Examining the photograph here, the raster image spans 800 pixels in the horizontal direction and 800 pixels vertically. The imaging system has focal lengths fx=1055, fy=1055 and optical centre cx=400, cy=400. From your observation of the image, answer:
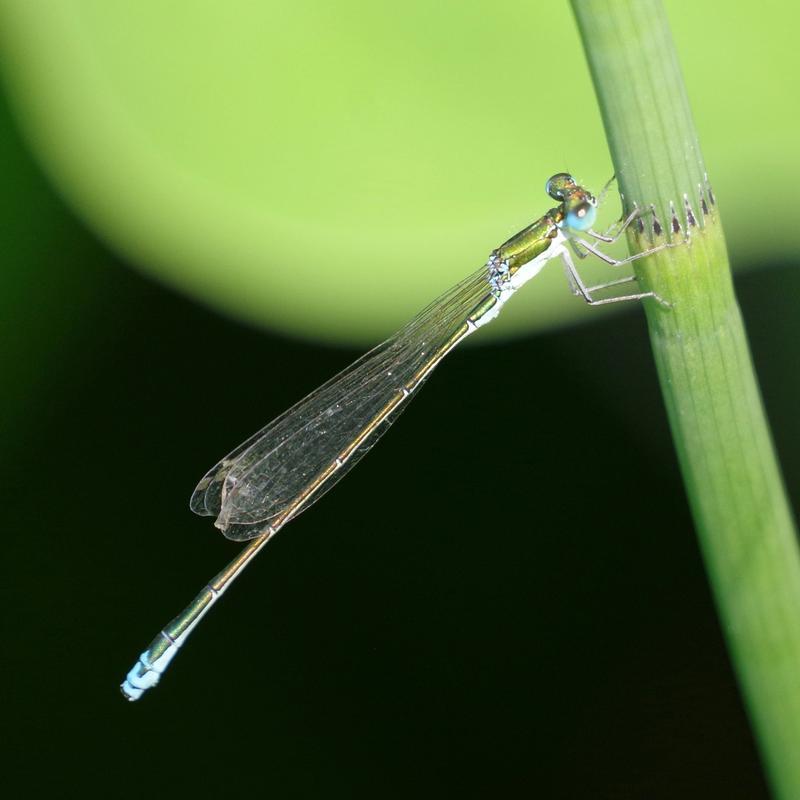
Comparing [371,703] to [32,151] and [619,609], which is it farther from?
[32,151]

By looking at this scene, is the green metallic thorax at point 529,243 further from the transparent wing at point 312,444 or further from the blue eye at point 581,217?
the transparent wing at point 312,444

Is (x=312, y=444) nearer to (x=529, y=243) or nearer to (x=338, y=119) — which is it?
(x=529, y=243)

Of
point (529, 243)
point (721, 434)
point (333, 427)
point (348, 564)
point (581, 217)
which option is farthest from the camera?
point (348, 564)

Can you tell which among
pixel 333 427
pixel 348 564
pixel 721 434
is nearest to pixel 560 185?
pixel 721 434

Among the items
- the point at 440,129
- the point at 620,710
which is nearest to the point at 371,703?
the point at 620,710

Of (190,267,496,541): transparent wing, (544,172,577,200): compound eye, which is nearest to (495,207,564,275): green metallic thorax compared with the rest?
(544,172,577,200): compound eye

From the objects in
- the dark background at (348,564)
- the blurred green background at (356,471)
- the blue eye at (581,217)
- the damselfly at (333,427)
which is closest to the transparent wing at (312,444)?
the damselfly at (333,427)
